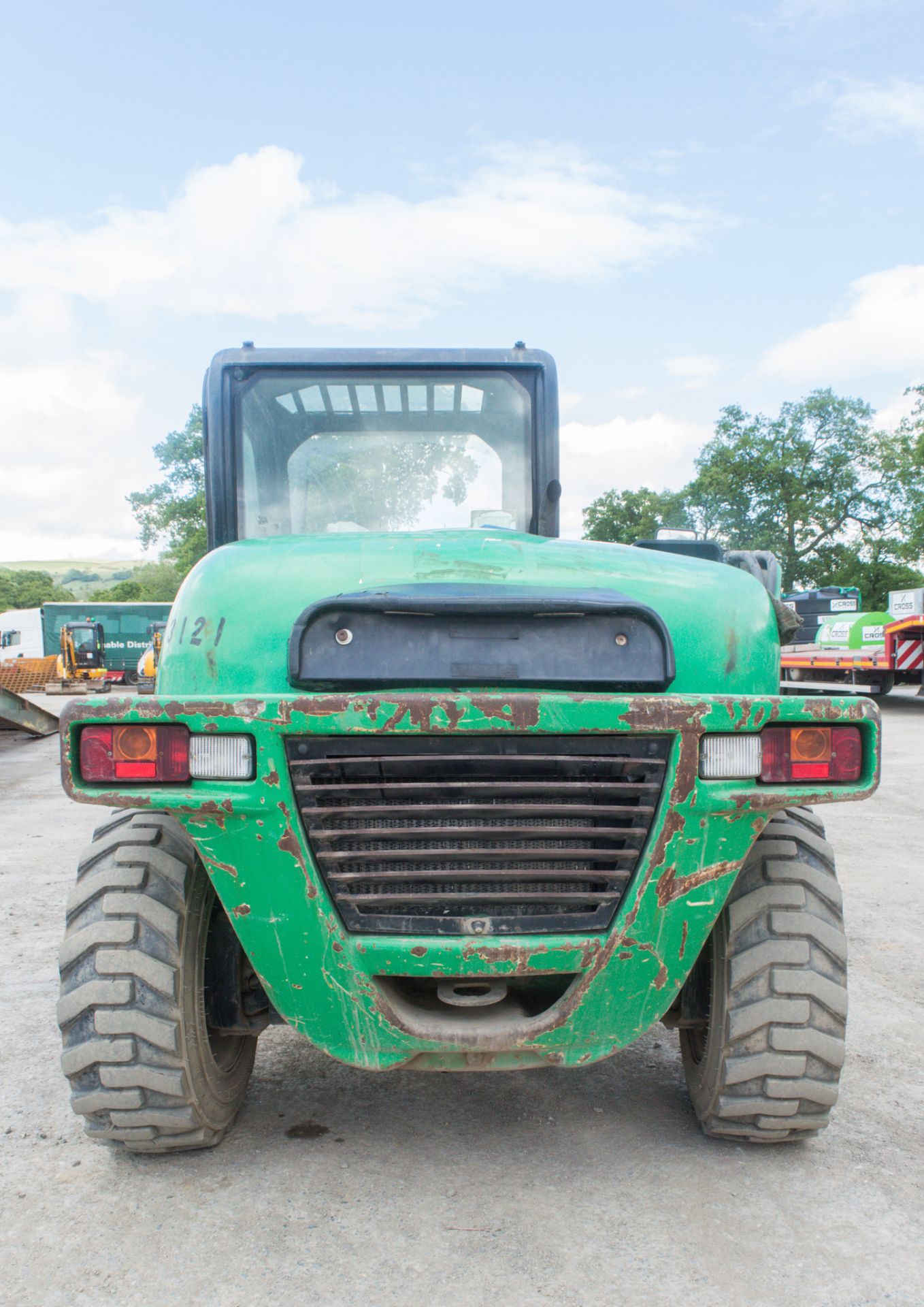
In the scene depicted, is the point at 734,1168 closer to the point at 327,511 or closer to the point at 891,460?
the point at 327,511

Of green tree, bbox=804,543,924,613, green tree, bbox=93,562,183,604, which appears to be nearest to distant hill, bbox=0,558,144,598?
green tree, bbox=93,562,183,604

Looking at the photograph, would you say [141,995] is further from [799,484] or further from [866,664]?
[799,484]

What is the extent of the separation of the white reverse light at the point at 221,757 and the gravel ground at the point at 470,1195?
102 centimetres

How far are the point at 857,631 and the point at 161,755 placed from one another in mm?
17320

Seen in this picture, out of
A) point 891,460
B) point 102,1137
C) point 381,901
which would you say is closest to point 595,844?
point 381,901

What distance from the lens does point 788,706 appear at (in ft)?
7.20

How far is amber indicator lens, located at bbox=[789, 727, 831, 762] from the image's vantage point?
87.7 inches

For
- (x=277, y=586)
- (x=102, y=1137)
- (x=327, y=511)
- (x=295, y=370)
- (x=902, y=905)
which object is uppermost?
(x=295, y=370)

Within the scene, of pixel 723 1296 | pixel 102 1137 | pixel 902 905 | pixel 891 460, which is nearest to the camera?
pixel 723 1296

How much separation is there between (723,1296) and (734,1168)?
1.77ft

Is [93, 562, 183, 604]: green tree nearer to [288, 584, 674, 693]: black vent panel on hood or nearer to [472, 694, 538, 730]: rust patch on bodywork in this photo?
[288, 584, 674, 693]: black vent panel on hood

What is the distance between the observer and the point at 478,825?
7.30 ft

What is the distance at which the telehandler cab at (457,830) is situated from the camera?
2152 millimetres

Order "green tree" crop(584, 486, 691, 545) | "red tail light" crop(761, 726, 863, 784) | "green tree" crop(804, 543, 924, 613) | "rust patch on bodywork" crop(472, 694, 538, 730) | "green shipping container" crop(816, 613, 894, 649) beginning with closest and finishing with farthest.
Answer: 1. "rust patch on bodywork" crop(472, 694, 538, 730)
2. "red tail light" crop(761, 726, 863, 784)
3. "green shipping container" crop(816, 613, 894, 649)
4. "green tree" crop(804, 543, 924, 613)
5. "green tree" crop(584, 486, 691, 545)
